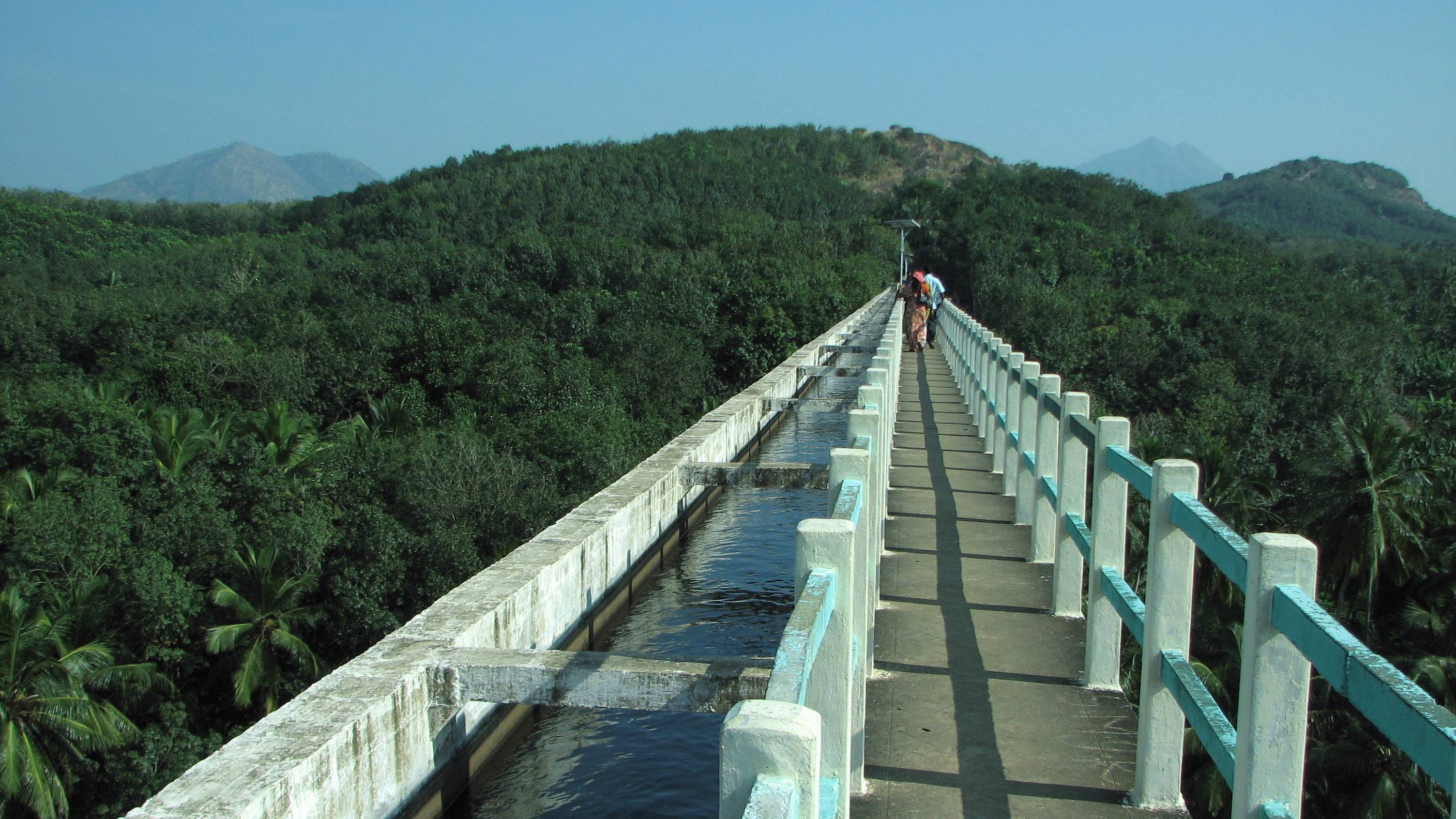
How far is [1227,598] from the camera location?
2359cm

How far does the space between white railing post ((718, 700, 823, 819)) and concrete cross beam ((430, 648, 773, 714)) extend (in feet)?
10.6

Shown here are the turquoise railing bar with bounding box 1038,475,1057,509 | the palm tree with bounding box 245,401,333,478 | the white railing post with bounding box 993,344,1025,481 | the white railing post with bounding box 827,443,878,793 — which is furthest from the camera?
the palm tree with bounding box 245,401,333,478

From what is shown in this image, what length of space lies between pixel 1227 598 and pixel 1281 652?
23.0 metres

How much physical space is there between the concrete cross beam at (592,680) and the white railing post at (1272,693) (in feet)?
8.07

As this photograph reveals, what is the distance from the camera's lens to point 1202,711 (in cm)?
334

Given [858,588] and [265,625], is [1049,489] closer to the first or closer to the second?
[858,588]

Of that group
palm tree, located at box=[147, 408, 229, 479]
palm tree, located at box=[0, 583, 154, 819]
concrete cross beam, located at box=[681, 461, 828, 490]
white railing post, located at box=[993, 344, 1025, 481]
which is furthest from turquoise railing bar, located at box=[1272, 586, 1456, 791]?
palm tree, located at box=[147, 408, 229, 479]

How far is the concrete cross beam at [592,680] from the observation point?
16.6 feet

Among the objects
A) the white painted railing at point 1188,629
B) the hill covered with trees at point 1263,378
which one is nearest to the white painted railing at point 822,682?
the white painted railing at point 1188,629

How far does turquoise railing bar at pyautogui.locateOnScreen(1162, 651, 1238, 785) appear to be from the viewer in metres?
3.17

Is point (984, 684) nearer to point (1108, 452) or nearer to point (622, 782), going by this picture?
point (1108, 452)

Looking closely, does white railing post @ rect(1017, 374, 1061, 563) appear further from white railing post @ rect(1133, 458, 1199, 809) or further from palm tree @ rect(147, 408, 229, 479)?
palm tree @ rect(147, 408, 229, 479)

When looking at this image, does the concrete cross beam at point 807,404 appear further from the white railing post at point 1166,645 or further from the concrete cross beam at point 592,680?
the white railing post at point 1166,645

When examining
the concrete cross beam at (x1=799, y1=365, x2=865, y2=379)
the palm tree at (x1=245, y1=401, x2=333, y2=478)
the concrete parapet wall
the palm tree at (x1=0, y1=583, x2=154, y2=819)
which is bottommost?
the palm tree at (x1=0, y1=583, x2=154, y2=819)
